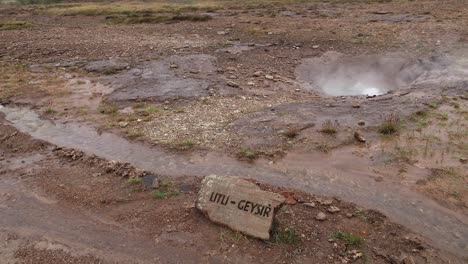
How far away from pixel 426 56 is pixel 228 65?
872 centimetres

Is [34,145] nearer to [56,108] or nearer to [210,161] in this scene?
[56,108]

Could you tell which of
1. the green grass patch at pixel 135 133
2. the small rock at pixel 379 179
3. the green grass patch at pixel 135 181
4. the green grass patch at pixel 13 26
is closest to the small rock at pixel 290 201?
the small rock at pixel 379 179

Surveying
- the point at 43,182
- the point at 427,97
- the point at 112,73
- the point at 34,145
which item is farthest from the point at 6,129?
the point at 427,97

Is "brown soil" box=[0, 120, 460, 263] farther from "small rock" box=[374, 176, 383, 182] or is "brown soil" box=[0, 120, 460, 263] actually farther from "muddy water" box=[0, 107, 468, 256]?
"small rock" box=[374, 176, 383, 182]

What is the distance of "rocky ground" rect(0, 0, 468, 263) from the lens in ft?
25.2

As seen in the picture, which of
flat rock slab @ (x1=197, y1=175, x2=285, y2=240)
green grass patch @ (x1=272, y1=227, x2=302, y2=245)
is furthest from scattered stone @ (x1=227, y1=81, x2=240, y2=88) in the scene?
green grass patch @ (x1=272, y1=227, x2=302, y2=245)

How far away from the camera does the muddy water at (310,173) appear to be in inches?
314

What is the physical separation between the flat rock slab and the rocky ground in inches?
9.9

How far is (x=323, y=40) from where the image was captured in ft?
66.8

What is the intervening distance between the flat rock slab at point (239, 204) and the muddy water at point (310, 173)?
5.03ft

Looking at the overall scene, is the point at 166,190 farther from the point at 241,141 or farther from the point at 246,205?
the point at 241,141

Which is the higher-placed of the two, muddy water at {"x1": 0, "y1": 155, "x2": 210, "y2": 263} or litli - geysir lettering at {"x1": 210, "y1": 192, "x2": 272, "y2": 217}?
litli - geysir lettering at {"x1": 210, "y1": 192, "x2": 272, "y2": 217}

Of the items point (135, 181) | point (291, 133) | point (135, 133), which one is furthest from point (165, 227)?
point (291, 133)

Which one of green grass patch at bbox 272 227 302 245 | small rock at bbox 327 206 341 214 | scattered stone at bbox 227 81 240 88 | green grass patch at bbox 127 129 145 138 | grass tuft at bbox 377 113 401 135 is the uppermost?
scattered stone at bbox 227 81 240 88
